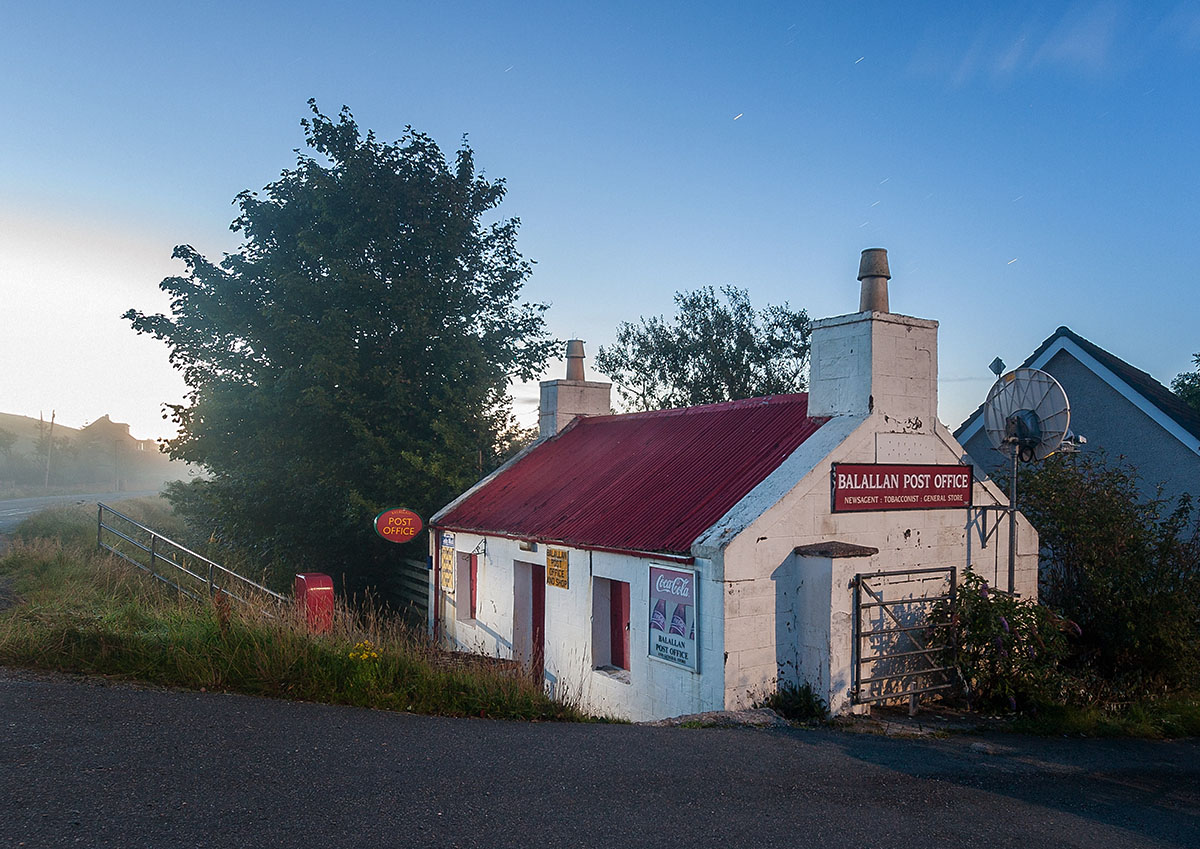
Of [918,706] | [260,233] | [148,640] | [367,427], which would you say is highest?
[260,233]

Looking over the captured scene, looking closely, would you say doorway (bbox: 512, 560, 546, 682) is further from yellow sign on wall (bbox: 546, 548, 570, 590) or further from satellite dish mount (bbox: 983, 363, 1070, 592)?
satellite dish mount (bbox: 983, 363, 1070, 592)

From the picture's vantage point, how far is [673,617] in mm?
9539

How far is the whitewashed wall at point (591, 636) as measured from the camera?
9094 millimetres

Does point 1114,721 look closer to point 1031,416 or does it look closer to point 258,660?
point 1031,416

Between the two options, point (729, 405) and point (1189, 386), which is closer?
point (729, 405)

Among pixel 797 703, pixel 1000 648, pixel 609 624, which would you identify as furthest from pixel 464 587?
pixel 1000 648

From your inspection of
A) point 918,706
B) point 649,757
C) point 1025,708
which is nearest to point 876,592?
point 918,706

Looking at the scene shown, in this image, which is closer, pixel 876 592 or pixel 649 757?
pixel 649 757

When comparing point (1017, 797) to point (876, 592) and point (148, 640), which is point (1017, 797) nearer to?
point (876, 592)

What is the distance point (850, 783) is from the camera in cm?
626

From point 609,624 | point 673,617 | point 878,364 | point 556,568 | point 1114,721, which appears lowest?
point 1114,721

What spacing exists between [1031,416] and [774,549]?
4187mm

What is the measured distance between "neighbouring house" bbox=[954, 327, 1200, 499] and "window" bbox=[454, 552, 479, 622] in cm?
961

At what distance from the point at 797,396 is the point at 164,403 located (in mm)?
14569
